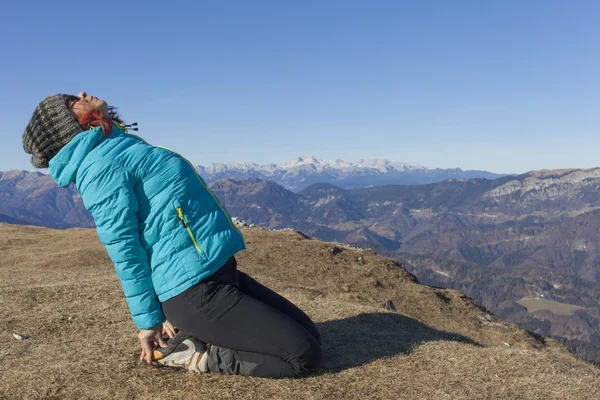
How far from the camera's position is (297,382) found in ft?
26.8

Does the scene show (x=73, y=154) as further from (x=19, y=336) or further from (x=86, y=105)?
(x=19, y=336)

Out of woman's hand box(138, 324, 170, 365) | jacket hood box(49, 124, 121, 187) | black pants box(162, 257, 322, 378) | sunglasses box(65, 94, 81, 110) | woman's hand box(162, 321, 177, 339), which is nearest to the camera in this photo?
jacket hood box(49, 124, 121, 187)

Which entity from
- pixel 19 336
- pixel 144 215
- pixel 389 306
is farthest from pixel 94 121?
pixel 389 306

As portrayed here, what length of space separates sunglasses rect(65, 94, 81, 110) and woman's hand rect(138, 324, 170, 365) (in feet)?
12.5

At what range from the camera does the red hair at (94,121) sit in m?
7.32

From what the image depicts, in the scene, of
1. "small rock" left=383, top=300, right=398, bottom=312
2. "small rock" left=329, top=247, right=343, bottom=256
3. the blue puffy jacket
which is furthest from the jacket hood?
"small rock" left=329, top=247, right=343, bottom=256

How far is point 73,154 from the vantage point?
7098mm

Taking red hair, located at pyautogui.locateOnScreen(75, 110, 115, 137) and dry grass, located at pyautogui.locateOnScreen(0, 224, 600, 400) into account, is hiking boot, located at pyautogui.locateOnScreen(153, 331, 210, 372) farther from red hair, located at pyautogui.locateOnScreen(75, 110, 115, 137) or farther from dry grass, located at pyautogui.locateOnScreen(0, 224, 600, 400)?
red hair, located at pyautogui.locateOnScreen(75, 110, 115, 137)

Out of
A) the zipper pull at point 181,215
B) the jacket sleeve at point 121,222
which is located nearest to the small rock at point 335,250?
the zipper pull at point 181,215

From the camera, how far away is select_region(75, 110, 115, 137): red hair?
7.32 m

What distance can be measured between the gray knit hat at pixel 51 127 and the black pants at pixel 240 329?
9.91 ft

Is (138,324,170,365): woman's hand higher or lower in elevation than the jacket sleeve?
lower

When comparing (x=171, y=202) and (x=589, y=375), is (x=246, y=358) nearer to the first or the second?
(x=171, y=202)

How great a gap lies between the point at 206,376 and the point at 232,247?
2491 millimetres
